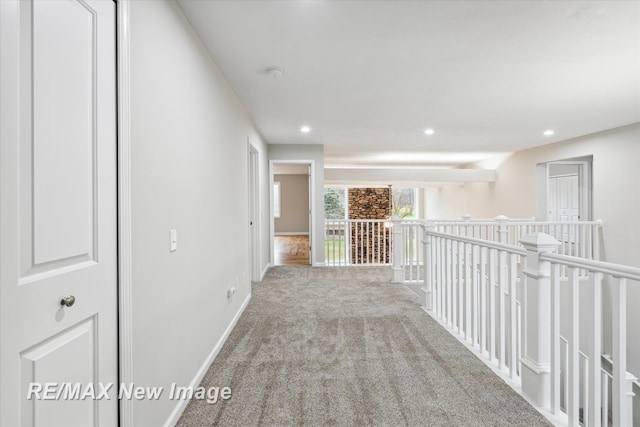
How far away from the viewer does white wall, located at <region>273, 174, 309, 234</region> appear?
11.6 meters

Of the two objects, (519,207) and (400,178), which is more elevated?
(400,178)

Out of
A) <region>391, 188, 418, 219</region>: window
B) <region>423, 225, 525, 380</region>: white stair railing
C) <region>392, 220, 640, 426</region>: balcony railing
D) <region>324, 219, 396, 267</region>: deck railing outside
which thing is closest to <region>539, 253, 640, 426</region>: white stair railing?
<region>392, 220, 640, 426</region>: balcony railing

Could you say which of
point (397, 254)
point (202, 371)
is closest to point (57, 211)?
point (202, 371)

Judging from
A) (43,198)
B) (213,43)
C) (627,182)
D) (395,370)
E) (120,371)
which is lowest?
(395,370)

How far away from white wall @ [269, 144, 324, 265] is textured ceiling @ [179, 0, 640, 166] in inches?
50.2

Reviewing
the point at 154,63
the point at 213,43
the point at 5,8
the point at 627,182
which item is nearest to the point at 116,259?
the point at 5,8

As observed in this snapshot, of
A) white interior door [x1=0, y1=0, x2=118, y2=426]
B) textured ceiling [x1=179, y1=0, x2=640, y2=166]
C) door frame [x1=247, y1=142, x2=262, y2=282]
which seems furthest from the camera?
door frame [x1=247, y1=142, x2=262, y2=282]

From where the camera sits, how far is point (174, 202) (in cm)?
173

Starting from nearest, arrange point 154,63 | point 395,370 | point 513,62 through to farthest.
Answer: point 154,63, point 395,370, point 513,62

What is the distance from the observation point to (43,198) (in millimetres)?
893

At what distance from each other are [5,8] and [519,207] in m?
7.52

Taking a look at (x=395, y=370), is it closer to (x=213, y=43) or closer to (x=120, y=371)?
(x=120, y=371)

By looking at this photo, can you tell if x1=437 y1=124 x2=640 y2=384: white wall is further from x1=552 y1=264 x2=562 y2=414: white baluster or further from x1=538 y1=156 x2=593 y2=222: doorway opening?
x1=552 y1=264 x2=562 y2=414: white baluster

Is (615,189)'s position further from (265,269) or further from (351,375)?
(265,269)
